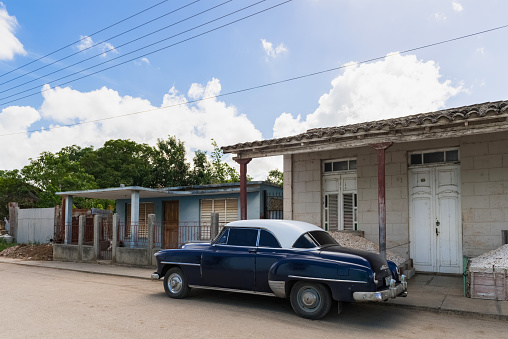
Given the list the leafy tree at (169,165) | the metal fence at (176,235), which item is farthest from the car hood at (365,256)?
the leafy tree at (169,165)

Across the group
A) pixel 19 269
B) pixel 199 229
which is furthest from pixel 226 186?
pixel 19 269

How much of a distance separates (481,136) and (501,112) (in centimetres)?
235

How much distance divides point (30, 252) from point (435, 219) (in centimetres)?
1703

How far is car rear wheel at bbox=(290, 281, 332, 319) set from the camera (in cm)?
670

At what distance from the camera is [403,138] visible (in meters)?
9.70

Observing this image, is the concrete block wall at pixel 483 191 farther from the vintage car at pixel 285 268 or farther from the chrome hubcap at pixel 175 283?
the chrome hubcap at pixel 175 283

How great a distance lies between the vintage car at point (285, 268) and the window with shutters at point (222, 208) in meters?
9.04

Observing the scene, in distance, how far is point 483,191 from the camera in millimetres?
10484

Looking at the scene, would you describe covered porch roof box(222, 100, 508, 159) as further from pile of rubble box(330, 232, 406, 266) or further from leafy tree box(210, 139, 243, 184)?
leafy tree box(210, 139, 243, 184)

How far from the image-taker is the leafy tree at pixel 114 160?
4269 cm

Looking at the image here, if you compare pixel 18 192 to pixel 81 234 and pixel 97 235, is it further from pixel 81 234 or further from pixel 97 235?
pixel 97 235

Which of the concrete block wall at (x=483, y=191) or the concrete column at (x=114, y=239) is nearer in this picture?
the concrete block wall at (x=483, y=191)

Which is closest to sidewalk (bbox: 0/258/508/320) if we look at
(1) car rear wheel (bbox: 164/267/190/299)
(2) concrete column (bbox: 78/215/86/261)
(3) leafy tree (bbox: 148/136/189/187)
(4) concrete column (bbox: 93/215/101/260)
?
(1) car rear wheel (bbox: 164/267/190/299)

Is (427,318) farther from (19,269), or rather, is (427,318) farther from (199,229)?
(19,269)
